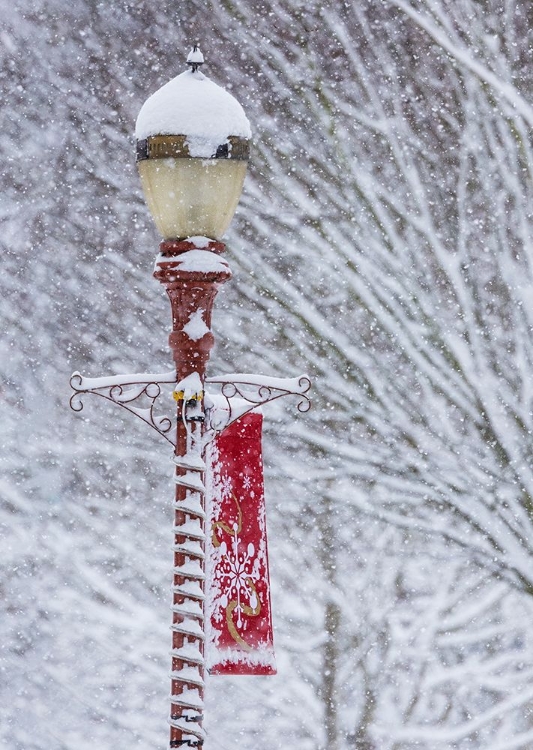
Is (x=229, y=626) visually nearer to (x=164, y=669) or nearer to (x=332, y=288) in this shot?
(x=332, y=288)

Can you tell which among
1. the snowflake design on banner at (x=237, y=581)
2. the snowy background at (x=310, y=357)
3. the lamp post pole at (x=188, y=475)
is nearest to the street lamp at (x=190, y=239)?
the lamp post pole at (x=188, y=475)

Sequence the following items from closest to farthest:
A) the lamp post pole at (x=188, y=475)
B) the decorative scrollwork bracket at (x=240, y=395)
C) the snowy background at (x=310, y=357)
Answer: the lamp post pole at (x=188, y=475) → the decorative scrollwork bracket at (x=240, y=395) → the snowy background at (x=310, y=357)

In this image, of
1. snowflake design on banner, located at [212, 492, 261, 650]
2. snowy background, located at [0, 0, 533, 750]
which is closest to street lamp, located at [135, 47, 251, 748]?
snowflake design on banner, located at [212, 492, 261, 650]

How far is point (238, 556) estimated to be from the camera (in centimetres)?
430

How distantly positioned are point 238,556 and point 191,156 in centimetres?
129

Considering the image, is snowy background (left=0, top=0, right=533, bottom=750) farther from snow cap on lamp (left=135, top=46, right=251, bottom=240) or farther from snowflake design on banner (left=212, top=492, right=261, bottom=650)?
snow cap on lamp (left=135, top=46, right=251, bottom=240)

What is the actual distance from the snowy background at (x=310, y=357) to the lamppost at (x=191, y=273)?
17.7 feet

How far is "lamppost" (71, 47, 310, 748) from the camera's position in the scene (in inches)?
160

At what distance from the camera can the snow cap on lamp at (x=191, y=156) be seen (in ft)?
13.7

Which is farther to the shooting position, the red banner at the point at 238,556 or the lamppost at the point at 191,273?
the red banner at the point at 238,556

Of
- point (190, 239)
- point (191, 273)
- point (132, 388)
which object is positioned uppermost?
point (190, 239)

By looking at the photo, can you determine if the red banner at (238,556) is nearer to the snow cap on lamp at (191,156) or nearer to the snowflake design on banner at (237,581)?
the snowflake design on banner at (237,581)

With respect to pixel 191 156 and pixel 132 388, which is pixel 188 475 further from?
pixel 191 156

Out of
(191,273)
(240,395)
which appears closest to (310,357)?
(240,395)
